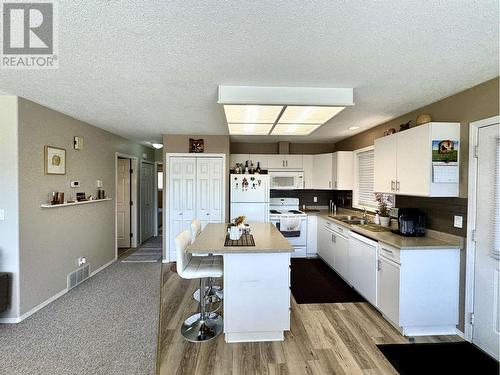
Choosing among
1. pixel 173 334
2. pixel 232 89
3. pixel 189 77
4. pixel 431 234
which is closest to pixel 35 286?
pixel 173 334

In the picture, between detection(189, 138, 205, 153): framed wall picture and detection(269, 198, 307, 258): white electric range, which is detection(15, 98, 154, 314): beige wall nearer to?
detection(189, 138, 205, 153): framed wall picture

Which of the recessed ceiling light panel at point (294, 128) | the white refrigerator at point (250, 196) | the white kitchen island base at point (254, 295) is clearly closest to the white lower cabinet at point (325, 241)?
the white refrigerator at point (250, 196)

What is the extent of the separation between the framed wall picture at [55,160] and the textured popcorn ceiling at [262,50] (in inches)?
23.0

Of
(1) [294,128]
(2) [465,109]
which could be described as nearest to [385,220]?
(2) [465,109]

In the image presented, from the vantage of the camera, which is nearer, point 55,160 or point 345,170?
point 55,160

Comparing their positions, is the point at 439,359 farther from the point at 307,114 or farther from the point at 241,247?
the point at 307,114

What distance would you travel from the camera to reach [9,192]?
262cm

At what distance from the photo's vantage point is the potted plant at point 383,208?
352cm

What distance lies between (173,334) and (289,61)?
272cm

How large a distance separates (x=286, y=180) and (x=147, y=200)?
144 inches

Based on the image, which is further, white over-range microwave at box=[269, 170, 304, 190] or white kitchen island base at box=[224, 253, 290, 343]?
white over-range microwave at box=[269, 170, 304, 190]

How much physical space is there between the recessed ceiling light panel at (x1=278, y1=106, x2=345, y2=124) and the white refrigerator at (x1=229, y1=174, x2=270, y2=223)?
181 centimetres

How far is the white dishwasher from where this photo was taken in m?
2.85

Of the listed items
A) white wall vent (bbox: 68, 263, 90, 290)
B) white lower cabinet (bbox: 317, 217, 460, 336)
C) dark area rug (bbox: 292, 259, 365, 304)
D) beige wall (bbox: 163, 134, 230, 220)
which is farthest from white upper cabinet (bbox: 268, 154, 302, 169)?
white wall vent (bbox: 68, 263, 90, 290)
